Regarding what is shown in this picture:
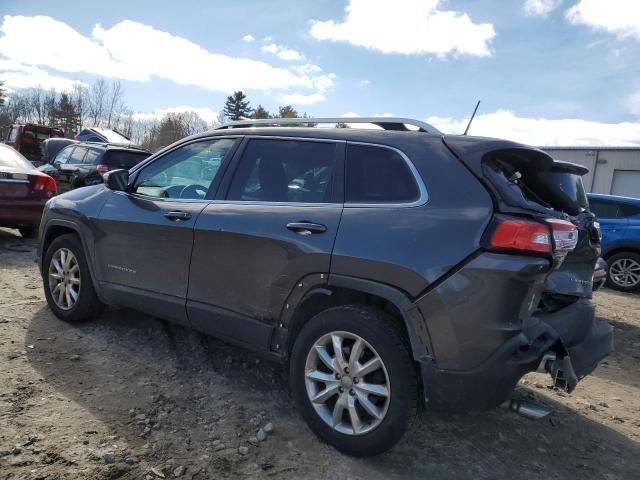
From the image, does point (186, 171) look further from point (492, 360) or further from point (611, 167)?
point (611, 167)

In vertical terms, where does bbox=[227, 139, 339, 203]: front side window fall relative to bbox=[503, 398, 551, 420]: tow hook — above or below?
above

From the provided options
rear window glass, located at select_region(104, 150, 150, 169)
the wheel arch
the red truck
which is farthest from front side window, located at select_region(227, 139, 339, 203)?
the red truck

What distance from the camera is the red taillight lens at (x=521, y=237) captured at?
239cm

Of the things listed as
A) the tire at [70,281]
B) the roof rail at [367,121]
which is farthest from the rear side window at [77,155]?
the roof rail at [367,121]

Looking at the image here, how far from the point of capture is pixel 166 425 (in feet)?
9.75

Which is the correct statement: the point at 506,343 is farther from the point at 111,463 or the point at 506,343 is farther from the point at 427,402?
the point at 111,463

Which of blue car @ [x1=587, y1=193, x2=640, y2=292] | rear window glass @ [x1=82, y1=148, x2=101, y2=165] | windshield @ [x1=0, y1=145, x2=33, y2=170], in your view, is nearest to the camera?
windshield @ [x1=0, y1=145, x2=33, y2=170]

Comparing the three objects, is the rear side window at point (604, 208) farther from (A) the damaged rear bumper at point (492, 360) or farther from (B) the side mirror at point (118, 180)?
(B) the side mirror at point (118, 180)

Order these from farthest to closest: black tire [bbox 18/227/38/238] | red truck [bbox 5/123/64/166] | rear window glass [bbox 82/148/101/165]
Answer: red truck [bbox 5/123/64/166] → rear window glass [bbox 82/148/101/165] → black tire [bbox 18/227/38/238]

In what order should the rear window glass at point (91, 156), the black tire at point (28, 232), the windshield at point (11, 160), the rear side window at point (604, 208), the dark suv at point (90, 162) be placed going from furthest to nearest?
the rear window glass at point (91, 156), the dark suv at point (90, 162), the rear side window at point (604, 208), the black tire at point (28, 232), the windshield at point (11, 160)

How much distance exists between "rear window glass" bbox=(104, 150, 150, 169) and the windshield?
301 cm

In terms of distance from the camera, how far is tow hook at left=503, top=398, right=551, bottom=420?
2.59m

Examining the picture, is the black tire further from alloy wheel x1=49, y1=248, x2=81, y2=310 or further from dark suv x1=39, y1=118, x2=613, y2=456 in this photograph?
dark suv x1=39, y1=118, x2=613, y2=456

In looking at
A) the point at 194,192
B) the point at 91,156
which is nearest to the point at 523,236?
the point at 194,192
